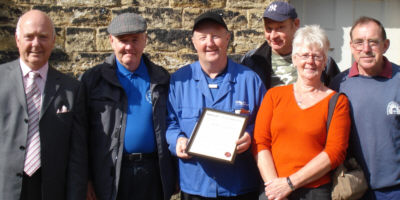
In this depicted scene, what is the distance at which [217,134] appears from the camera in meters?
2.55

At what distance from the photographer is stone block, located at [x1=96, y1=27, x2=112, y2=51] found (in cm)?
405

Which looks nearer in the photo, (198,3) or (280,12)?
(280,12)

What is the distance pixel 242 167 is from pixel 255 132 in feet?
0.95

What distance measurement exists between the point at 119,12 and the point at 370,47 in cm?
250

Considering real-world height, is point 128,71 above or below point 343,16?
below

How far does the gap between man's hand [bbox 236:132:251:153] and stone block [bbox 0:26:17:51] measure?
260 centimetres

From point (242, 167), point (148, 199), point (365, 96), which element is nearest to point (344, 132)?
point (365, 96)

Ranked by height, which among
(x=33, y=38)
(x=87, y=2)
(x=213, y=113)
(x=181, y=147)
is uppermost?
(x=87, y=2)

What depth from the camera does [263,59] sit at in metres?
3.21

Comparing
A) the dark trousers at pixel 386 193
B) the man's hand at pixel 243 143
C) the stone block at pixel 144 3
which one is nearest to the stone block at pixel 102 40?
the stone block at pixel 144 3

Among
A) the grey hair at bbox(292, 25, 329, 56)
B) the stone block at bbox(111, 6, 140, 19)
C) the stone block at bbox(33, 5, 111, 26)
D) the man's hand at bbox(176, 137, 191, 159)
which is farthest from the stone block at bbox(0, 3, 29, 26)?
the grey hair at bbox(292, 25, 329, 56)

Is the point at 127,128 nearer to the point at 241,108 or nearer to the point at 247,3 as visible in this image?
the point at 241,108

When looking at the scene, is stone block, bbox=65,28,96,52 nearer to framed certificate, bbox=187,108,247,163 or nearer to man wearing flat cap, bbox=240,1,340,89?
man wearing flat cap, bbox=240,1,340,89

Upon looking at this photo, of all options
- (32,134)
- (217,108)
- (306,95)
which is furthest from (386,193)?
(32,134)
